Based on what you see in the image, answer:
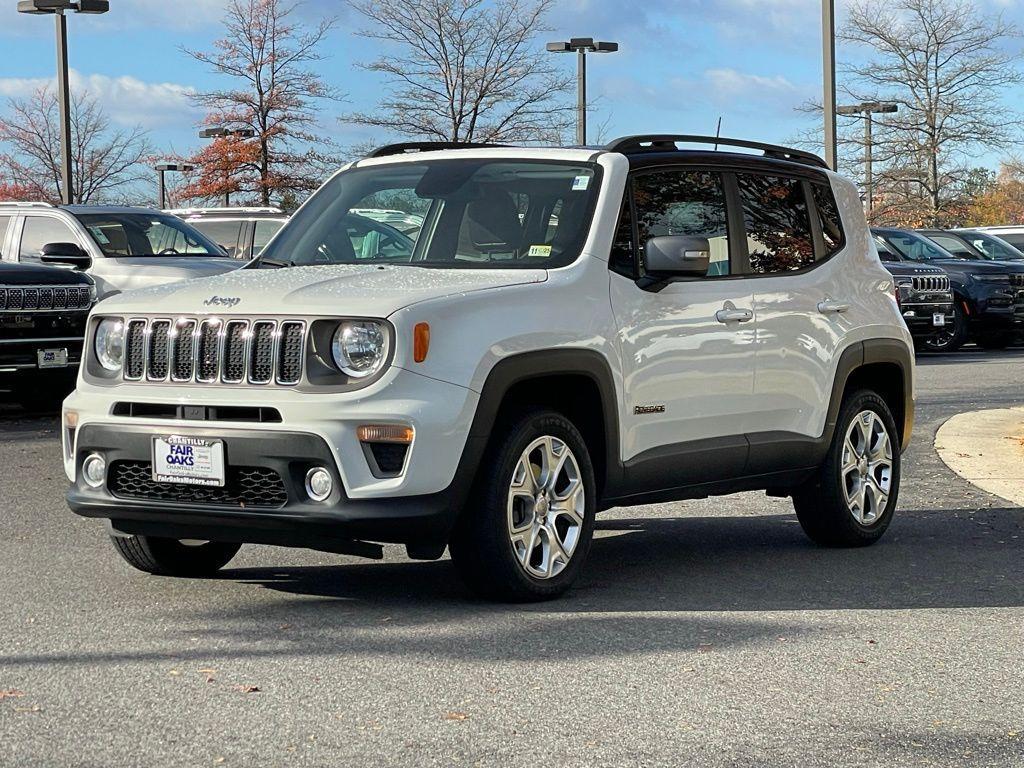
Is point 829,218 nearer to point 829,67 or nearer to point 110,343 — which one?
point 110,343

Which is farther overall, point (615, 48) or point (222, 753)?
point (615, 48)

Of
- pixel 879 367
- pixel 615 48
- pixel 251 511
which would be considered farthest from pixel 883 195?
pixel 251 511

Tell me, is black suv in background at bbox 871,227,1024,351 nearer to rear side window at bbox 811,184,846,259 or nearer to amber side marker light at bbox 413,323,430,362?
rear side window at bbox 811,184,846,259

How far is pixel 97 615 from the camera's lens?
6.44 meters

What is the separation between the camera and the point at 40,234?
17297 millimetres

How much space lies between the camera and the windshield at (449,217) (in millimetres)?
7109

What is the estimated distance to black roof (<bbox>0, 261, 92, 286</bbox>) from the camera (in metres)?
15.2

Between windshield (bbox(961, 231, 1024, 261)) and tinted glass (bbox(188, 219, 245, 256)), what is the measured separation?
1291 cm

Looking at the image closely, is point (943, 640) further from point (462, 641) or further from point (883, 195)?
point (883, 195)

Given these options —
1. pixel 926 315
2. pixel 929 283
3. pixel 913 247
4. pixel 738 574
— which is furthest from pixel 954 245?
pixel 738 574

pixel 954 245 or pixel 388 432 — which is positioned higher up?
pixel 954 245

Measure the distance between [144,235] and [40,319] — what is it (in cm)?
240

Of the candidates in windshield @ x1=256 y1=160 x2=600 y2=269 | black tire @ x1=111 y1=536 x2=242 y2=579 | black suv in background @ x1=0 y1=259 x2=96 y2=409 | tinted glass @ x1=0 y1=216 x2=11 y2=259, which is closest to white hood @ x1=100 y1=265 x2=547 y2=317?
windshield @ x1=256 y1=160 x2=600 y2=269

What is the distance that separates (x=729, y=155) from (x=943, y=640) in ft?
9.38
